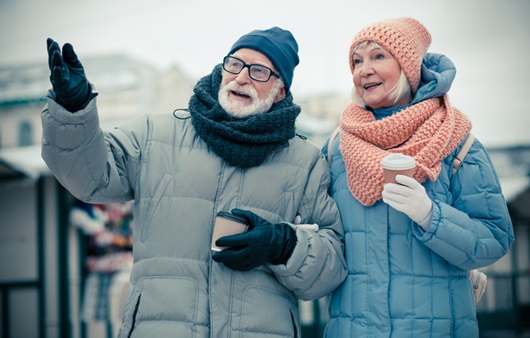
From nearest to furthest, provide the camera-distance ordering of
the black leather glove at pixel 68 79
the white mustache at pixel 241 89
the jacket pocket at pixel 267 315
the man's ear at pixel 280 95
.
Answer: the black leather glove at pixel 68 79
the jacket pocket at pixel 267 315
the white mustache at pixel 241 89
the man's ear at pixel 280 95

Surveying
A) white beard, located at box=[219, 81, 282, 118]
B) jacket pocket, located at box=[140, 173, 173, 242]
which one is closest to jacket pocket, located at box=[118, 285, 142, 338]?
jacket pocket, located at box=[140, 173, 173, 242]

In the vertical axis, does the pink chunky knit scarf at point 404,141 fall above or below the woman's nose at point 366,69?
below

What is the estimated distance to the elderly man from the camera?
89.9 inches

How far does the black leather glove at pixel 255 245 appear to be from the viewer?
227 centimetres

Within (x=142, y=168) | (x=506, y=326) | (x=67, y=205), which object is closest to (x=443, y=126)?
(x=142, y=168)

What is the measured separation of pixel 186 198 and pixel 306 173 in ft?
2.03

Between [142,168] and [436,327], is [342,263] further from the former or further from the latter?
[142,168]

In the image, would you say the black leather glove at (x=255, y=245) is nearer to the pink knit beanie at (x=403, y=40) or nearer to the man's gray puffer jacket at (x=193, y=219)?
the man's gray puffer jacket at (x=193, y=219)

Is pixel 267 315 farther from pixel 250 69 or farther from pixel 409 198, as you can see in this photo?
pixel 250 69

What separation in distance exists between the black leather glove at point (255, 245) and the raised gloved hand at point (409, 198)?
478 mm

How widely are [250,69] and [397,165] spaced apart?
0.98 m

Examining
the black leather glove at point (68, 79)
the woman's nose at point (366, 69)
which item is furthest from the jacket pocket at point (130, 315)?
the woman's nose at point (366, 69)

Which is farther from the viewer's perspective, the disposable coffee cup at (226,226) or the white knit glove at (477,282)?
the white knit glove at (477,282)

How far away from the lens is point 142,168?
8.23ft
